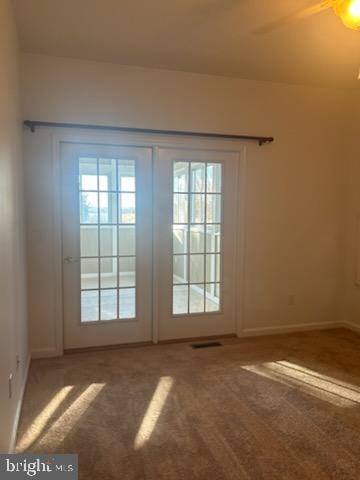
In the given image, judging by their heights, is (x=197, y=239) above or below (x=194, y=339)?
above

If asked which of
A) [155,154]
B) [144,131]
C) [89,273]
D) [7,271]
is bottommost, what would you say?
[89,273]

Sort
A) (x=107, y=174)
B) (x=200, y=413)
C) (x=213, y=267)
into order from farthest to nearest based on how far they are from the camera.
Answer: (x=213, y=267) → (x=107, y=174) → (x=200, y=413)

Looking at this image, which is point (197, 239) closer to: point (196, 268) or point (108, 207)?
point (196, 268)

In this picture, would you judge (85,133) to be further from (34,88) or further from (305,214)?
(305,214)

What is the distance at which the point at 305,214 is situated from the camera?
13.9 feet

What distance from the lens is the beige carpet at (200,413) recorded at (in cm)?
202

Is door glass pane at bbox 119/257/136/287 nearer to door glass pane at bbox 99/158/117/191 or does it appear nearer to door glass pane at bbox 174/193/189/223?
door glass pane at bbox 174/193/189/223

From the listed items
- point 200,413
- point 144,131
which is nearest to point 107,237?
point 144,131

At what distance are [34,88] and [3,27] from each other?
130 centimetres

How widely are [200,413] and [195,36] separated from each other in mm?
2827

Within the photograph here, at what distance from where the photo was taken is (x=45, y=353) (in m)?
3.48

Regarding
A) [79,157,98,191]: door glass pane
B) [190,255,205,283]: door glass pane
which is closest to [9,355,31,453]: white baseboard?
[79,157,98,191]: door glass pane

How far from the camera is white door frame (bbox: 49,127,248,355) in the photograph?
342cm

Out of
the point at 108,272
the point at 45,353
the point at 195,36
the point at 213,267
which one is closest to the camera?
the point at 195,36
